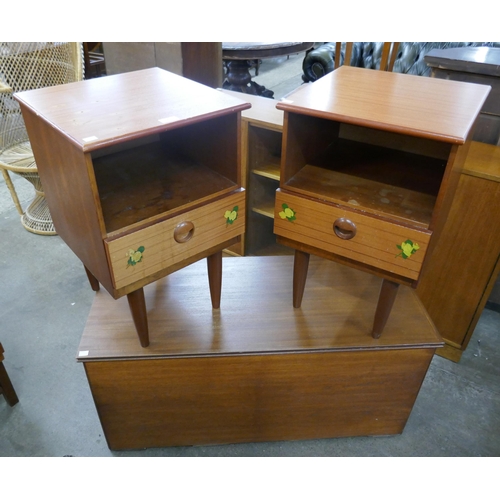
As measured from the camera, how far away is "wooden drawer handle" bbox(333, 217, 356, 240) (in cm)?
108

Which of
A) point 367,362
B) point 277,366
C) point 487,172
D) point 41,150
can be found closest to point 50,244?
point 41,150

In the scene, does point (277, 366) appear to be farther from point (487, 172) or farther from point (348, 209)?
point (487, 172)

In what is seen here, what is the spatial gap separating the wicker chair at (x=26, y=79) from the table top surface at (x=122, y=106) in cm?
125

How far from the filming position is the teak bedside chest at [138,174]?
3.03ft

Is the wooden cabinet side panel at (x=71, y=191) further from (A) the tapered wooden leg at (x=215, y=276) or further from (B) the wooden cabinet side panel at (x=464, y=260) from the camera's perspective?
(B) the wooden cabinet side panel at (x=464, y=260)

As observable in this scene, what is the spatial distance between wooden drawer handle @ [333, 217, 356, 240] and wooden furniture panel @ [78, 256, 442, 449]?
337mm

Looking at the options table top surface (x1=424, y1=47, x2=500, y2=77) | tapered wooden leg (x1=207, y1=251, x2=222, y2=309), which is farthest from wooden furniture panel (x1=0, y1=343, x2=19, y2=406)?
table top surface (x1=424, y1=47, x2=500, y2=77)

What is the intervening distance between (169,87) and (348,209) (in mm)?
538

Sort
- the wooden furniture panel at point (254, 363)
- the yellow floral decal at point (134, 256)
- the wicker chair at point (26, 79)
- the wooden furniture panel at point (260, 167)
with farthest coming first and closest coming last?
the wicker chair at point (26, 79)
the wooden furniture panel at point (260, 167)
the wooden furniture panel at point (254, 363)
the yellow floral decal at point (134, 256)

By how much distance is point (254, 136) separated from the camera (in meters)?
1.88

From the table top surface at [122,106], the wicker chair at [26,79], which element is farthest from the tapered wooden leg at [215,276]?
the wicker chair at [26,79]

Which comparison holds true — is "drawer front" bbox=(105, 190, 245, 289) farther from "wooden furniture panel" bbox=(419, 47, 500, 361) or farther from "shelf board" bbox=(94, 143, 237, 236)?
"wooden furniture panel" bbox=(419, 47, 500, 361)

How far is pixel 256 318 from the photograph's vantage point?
1.34 metres

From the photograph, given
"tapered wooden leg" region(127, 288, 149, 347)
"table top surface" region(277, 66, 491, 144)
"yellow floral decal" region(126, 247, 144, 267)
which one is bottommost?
"tapered wooden leg" region(127, 288, 149, 347)
